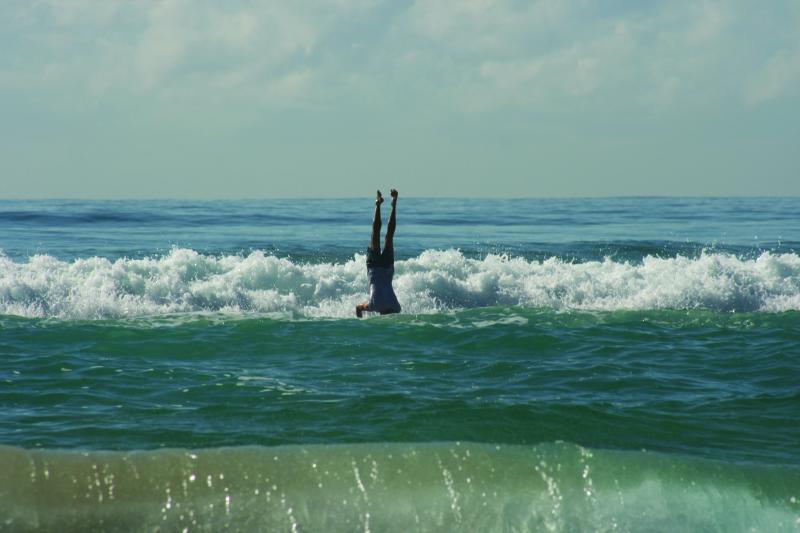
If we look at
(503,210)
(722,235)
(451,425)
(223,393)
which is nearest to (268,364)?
(223,393)

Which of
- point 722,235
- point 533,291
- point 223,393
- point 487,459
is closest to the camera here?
point 487,459

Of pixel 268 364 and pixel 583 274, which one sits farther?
pixel 583 274

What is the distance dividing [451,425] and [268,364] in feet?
11.1

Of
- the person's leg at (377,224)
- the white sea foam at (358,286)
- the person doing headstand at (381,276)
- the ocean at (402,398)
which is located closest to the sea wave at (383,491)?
the ocean at (402,398)

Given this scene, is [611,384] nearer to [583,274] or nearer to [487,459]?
[487,459]

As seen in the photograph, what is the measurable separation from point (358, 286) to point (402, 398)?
9262 mm

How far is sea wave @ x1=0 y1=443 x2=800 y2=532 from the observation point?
574 cm

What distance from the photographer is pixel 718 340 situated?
11891 mm

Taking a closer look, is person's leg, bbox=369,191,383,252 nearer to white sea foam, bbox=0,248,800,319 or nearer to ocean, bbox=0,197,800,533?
ocean, bbox=0,197,800,533

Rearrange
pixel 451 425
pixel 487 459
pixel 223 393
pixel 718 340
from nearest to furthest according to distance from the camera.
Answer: pixel 487 459, pixel 451 425, pixel 223 393, pixel 718 340

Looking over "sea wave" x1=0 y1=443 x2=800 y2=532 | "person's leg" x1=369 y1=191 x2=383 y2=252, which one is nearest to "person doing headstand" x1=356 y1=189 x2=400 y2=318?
"person's leg" x1=369 y1=191 x2=383 y2=252

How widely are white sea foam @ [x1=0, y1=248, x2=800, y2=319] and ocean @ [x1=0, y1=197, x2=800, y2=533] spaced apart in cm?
6

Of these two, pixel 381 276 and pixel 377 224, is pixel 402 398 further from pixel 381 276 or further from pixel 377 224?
pixel 381 276

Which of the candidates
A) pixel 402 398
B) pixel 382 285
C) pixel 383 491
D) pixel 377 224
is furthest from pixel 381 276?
pixel 383 491
